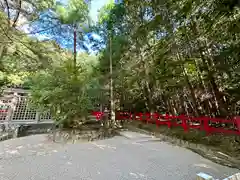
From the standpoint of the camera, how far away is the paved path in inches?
96.0

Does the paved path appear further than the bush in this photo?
No

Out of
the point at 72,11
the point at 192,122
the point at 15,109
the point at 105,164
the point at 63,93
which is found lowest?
the point at 105,164

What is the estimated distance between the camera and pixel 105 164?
2891 millimetres

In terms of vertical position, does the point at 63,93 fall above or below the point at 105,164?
above

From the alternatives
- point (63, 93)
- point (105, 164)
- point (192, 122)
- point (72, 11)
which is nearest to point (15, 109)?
point (63, 93)

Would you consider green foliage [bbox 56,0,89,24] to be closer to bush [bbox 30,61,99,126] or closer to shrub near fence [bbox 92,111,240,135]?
bush [bbox 30,61,99,126]

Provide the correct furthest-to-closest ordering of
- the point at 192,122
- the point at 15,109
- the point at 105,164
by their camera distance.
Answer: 1. the point at 15,109
2. the point at 192,122
3. the point at 105,164

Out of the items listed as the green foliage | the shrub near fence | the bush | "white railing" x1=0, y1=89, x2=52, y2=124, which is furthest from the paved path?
the green foliage

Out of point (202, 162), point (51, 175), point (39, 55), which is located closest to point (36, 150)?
point (51, 175)

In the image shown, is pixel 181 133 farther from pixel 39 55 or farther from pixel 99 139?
pixel 39 55

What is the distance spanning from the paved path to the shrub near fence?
892 mm

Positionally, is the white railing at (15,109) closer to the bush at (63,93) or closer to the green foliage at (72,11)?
the bush at (63,93)

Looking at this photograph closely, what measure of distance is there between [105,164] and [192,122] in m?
4.18

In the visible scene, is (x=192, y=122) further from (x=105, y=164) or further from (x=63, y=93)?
(x=63, y=93)
